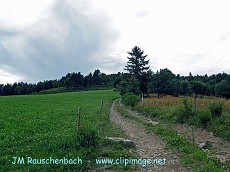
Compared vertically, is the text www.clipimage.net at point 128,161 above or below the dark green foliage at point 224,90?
below

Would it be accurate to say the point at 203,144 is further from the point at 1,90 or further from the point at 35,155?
the point at 1,90

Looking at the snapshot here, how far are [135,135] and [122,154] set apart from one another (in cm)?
388

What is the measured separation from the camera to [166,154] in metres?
7.23

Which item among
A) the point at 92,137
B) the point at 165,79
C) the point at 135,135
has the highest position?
the point at 165,79

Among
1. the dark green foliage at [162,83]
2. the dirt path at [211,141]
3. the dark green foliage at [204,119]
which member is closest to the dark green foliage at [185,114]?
the dirt path at [211,141]

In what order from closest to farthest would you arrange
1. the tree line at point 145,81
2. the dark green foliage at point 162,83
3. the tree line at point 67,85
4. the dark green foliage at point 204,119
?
1. the dark green foliage at point 204,119
2. the tree line at point 145,81
3. the dark green foliage at point 162,83
4. the tree line at point 67,85

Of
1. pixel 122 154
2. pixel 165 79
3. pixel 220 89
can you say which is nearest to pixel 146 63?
pixel 165 79

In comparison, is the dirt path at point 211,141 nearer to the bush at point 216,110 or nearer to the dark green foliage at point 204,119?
the dark green foliage at point 204,119

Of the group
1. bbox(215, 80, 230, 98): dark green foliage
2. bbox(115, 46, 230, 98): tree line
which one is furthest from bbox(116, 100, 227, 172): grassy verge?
bbox(215, 80, 230, 98): dark green foliage

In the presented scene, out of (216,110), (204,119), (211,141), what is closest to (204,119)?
(204,119)

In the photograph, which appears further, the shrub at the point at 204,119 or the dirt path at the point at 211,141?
the shrub at the point at 204,119

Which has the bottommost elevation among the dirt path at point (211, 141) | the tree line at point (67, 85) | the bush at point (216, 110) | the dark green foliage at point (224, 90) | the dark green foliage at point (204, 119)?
the dirt path at point (211, 141)

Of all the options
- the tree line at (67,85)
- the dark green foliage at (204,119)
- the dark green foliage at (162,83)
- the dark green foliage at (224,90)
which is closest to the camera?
the dark green foliage at (204,119)

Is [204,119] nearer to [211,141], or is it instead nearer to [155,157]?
[211,141]
